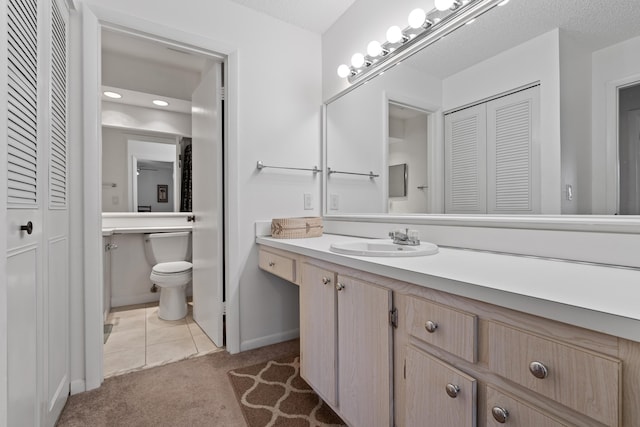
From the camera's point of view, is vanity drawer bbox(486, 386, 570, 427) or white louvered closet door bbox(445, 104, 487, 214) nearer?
vanity drawer bbox(486, 386, 570, 427)

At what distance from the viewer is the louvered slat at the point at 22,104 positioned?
2.89ft

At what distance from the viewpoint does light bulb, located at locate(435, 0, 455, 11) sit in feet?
4.40

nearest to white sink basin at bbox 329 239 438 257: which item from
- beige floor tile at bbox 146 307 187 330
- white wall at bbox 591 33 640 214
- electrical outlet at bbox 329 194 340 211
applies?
white wall at bbox 591 33 640 214

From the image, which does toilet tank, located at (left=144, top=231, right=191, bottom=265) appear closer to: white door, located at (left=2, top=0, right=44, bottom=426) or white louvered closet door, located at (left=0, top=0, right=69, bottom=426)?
white louvered closet door, located at (left=0, top=0, right=69, bottom=426)

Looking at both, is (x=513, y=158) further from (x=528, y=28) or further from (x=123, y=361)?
(x=123, y=361)

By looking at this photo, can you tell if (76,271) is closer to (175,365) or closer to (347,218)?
(175,365)

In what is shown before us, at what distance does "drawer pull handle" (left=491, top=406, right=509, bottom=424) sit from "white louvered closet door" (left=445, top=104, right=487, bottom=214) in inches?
31.8

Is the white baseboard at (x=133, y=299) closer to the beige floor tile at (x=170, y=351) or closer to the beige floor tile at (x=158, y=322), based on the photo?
the beige floor tile at (x=158, y=322)

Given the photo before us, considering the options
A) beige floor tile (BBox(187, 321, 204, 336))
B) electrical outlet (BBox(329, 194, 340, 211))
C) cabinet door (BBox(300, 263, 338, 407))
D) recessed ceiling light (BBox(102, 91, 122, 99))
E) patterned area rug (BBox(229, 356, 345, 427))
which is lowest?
beige floor tile (BBox(187, 321, 204, 336))

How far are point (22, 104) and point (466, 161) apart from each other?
1.66 m

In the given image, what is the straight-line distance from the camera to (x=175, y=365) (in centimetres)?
182

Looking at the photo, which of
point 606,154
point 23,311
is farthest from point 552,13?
point 23,311

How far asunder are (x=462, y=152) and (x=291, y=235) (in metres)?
1.04

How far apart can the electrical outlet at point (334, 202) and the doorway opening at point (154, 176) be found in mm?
785
